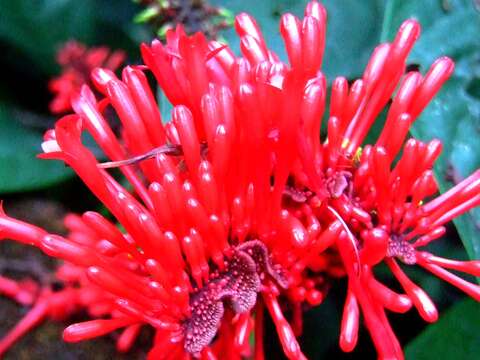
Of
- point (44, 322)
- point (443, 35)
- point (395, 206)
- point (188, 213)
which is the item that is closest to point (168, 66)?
point (188, 213)

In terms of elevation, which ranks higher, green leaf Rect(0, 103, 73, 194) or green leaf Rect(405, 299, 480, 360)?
green leaf Rect(405, 299, 480, 360)

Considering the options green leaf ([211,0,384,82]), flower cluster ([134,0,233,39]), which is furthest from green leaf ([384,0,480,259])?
flower cluster ([134,0,233,39])

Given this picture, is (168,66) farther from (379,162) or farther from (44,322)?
(44,322)

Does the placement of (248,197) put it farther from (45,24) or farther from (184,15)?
(45,24)

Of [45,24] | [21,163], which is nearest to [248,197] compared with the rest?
[21,163]

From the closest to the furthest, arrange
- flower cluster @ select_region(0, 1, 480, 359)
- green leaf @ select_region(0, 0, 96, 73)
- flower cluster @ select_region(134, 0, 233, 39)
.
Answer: flower cluster @ select_region(0, 1, 480, 359)
flower cluster @ select_region(134, 0, 233, 39)
green leaf @ select_region(0, 0, 96, 73)

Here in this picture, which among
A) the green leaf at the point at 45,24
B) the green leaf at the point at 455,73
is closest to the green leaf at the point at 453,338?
the green leaf at the point at 455,73

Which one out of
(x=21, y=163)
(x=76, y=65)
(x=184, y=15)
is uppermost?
(x=184, y=15)

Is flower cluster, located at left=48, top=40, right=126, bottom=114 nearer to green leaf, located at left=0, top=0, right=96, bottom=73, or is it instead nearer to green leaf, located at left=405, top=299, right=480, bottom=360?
green leaf, located at left=0, top=0, right=96, bottom=73
